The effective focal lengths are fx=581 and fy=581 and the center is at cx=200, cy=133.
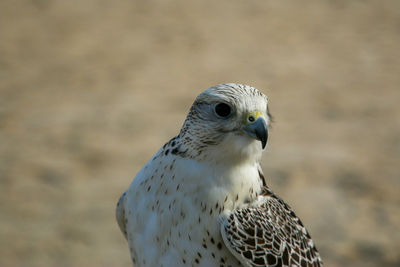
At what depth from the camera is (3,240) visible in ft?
22.5

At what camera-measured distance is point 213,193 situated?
10.6 feet

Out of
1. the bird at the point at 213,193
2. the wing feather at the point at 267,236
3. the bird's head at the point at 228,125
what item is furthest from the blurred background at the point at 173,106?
the bird's head at the point at 228,125

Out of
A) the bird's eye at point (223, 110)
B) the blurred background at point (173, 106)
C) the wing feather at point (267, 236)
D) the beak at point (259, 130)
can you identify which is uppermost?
the blurred background at point (173, 106)

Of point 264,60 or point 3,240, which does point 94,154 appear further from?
point 264,60

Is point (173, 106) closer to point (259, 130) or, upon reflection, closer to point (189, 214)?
point (189, 214)

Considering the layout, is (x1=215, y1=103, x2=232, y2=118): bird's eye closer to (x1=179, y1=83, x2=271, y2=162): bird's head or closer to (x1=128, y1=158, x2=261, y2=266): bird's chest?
(x1=179, y1=83, x2=271, y2=162): bird's head

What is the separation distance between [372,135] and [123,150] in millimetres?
3858

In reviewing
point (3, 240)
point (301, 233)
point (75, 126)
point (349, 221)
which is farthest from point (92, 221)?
point (301, 233)

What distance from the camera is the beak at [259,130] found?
10.1 ft

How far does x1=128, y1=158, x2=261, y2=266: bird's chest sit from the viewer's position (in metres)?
3.22

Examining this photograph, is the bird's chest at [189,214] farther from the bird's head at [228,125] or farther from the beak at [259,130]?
the beak at [259,130]

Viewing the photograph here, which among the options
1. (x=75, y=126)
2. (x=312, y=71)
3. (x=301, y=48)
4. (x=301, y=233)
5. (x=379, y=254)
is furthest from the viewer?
(x=301, y=48)

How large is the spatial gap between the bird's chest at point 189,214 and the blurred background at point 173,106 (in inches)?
139

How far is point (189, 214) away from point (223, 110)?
61 centimetres
